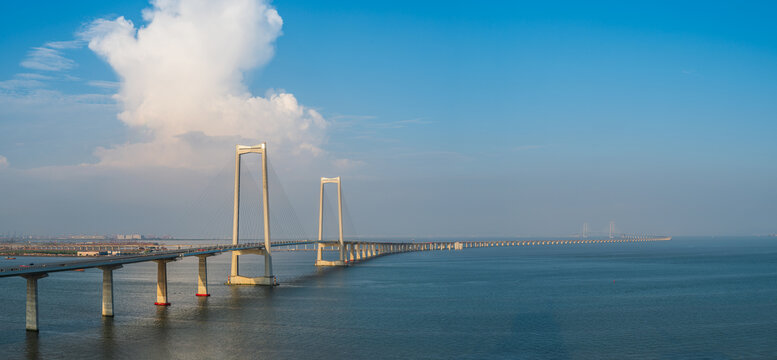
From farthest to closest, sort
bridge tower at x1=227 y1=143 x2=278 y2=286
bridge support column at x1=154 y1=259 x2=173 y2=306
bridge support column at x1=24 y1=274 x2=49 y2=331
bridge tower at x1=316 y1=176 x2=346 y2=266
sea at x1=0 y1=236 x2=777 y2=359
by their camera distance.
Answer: bridge tower at x1=316 y1=176 x2=346 y2=266, bridge tower at x1=227 y1=143 x2=278 y2=286, bridge support column at x1=154 y1=259 x2=173 y2=306, bridge support column at x1=24 y1=274 x2=49 y2=331, sea at x1=0 y1=236 x2=777 y2=359

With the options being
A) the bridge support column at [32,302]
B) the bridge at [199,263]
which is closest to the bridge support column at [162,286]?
the bridge at [199,263]

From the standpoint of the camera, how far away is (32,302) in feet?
111

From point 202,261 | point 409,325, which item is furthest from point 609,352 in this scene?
point 202,261

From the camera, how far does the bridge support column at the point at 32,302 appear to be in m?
33.0

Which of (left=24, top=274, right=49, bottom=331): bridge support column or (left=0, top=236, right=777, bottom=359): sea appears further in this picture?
(left=24, top=274, right=49, bottom=331): bridge support column

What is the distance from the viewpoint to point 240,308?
154ft

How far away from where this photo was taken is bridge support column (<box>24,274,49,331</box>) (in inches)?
1299

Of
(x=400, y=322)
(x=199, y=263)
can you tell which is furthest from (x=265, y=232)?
(x=400, y=322)

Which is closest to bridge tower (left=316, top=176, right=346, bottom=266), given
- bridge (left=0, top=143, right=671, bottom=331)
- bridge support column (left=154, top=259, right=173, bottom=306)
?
bridge (left=0, top=143, right=671, bottom=331)

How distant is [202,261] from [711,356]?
41786 millimetres

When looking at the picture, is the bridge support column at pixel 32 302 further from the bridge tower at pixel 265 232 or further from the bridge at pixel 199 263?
the bridge tower at pixel 265 232

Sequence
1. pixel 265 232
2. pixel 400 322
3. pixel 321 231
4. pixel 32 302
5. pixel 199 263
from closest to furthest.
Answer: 1. pixel 32 302
2. pixel 400 322
3. pixel 199 263
4. pixel 265 232
5. pixel 321 231

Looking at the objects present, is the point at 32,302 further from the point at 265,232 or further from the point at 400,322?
the point at 265,232

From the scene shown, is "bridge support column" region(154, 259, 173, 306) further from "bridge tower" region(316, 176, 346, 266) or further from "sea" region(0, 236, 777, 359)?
"bridge tower" region(316, 176, 346, 266)
